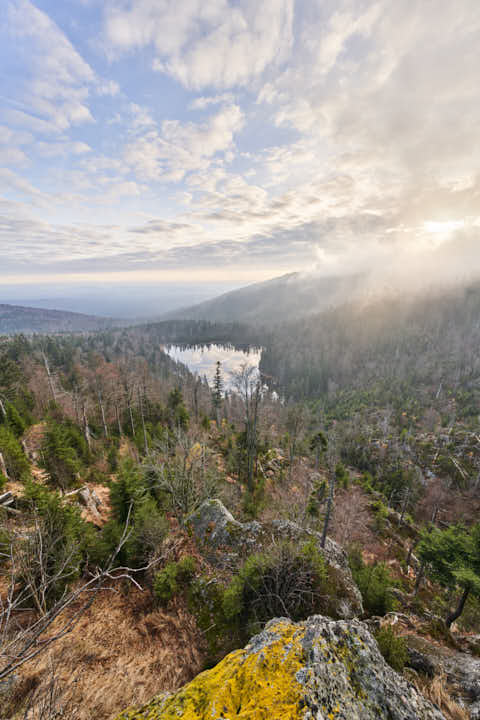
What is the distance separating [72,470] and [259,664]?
19925 millimetres

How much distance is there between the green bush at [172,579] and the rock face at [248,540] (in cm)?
123

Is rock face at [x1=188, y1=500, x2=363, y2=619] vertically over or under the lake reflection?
over

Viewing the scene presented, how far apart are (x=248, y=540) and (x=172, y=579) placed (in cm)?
336

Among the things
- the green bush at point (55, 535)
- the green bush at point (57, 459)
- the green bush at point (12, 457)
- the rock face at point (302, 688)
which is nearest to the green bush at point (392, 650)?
the rock face at point (302, 688)

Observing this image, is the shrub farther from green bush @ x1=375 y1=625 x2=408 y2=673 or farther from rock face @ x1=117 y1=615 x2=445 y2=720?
rock face @ x1=117 y1=615 x2=445 y2=720

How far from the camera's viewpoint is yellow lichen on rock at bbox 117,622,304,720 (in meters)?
3.58

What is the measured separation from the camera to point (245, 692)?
3900 millimetres

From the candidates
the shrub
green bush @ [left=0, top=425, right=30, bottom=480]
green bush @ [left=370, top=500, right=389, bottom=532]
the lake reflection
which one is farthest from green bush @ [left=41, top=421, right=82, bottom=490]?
the lake reflection

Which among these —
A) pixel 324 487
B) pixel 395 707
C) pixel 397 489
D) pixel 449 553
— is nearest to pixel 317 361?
pixel 397 489

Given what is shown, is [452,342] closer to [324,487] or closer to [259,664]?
[324,487]

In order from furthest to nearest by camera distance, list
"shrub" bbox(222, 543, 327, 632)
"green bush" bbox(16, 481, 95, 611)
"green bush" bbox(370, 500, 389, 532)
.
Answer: "green bush" bbox(370, 500, 389, 532), "green bush" bbox(16, 481, 95, 611), "shrub" bbox(222, 543, 327, 632)

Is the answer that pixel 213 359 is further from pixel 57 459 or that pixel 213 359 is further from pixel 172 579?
pixel 172 579

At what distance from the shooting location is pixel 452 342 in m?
136

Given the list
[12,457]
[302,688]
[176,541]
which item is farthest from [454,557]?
[12,457]
